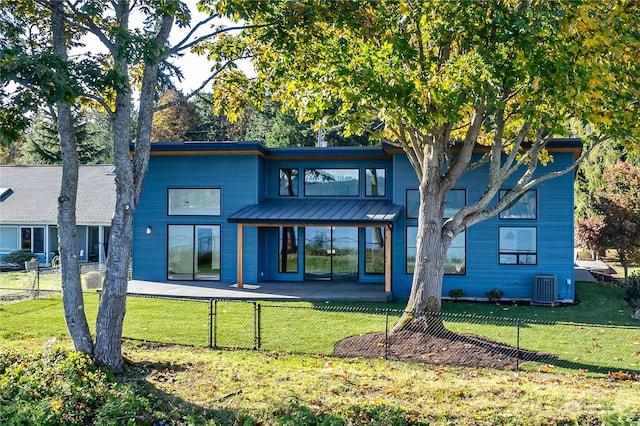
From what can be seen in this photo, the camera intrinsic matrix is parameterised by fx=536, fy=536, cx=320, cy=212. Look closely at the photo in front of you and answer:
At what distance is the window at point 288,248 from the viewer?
1880 centimetres

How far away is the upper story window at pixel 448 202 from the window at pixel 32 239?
1815 cm

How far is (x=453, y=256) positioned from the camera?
16.4 metres

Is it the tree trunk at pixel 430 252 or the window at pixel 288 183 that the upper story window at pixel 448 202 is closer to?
the window at pixel 288 183

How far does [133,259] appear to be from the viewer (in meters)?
18.3

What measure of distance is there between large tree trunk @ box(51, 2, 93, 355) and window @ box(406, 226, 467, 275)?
10521 mm

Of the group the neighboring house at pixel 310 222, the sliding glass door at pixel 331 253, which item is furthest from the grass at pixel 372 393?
the sliding glass door at pixel 331 253

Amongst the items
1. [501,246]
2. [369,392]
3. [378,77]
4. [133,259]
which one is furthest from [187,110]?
[369,392]

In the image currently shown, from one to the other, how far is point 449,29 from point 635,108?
3.82 meters

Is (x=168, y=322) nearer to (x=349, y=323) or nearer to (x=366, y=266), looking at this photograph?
(x=349, y=323)

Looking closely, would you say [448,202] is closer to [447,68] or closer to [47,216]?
[447,68]

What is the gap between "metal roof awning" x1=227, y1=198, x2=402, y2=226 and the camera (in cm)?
1595

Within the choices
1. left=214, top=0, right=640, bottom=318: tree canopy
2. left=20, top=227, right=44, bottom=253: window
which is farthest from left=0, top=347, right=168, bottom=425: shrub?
left=20, top=227, right=44, bottom=253: window

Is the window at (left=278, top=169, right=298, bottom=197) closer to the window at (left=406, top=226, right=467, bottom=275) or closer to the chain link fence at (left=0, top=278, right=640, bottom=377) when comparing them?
the window at (left=406, top=226, right=467, bottom=275)

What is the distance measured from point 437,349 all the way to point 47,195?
2337cm
